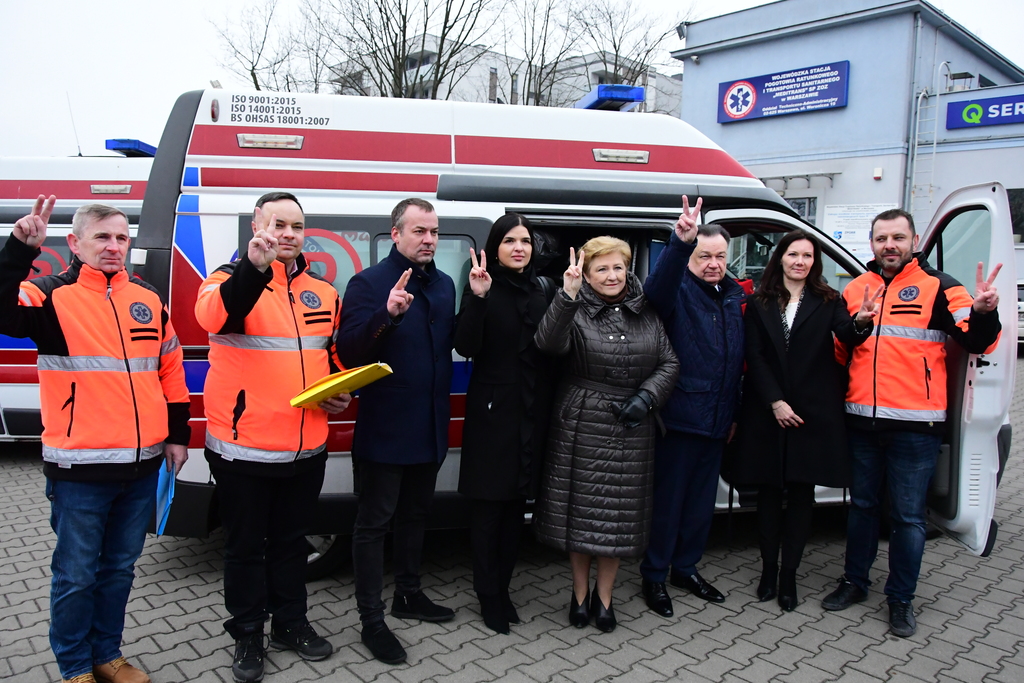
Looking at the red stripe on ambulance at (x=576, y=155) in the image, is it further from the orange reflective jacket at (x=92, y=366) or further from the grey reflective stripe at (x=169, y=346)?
the orange reflective jacket at (x=92, y=366)

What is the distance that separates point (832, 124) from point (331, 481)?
14971mm

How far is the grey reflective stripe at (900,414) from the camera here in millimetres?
3234

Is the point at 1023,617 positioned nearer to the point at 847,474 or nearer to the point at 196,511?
the point at 847,474

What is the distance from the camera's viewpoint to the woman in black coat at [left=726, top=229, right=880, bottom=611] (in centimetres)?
336

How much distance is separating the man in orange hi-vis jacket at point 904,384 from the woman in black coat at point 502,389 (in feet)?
5.08

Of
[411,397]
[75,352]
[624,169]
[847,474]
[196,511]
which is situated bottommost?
[196,511]

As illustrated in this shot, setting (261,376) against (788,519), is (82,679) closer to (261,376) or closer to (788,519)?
(261,376)

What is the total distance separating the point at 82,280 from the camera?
252cm

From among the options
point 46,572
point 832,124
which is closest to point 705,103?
point 832,124

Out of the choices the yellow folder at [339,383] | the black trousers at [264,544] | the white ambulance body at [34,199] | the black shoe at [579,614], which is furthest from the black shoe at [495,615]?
the white ambulance body at [34,199]

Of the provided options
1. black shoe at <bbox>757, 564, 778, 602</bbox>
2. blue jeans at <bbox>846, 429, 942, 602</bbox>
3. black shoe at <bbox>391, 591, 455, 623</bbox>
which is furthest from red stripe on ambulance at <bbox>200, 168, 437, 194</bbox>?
black shoe at <bbox>757, 564, 778, 602</bbox>

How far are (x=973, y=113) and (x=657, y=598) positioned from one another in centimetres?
1424

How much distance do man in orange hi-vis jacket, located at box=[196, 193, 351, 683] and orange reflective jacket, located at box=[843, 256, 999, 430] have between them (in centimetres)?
243

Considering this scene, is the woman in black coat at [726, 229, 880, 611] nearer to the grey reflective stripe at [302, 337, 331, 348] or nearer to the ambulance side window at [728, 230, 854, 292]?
the ambulance side window at [728, 230, 854, 292]
